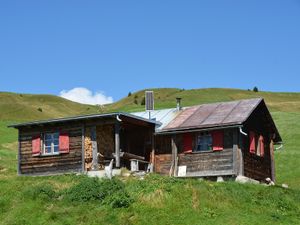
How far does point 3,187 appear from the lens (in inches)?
1138

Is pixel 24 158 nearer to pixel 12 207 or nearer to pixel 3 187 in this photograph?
pixel 3 187

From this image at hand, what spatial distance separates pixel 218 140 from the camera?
33125 millimetres

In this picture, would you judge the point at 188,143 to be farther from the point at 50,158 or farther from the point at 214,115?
the point at 50,158

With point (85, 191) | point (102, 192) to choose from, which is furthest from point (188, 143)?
point (85, 191)

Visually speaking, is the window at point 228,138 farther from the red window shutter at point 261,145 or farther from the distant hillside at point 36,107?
the distant hillside at point 36,107

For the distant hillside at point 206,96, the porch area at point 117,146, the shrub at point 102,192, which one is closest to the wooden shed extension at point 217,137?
the porch area at point 117,146

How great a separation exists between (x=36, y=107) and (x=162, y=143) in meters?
76.1

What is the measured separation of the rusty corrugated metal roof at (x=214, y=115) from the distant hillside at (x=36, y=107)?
56348 mm

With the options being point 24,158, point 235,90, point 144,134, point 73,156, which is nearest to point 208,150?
point 144,134

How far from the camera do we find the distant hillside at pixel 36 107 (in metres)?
96.8

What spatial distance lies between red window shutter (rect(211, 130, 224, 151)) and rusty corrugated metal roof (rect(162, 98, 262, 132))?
0.64 meters

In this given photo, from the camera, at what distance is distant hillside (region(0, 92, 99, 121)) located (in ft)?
317

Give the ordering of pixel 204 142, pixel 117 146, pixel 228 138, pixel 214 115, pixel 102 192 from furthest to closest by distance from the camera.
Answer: pixel 214 115 < pixel 204 142 < pixel 228 138 < pixel 117 146 < pixel 102 192

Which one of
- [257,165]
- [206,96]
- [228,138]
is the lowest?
[257,165]
